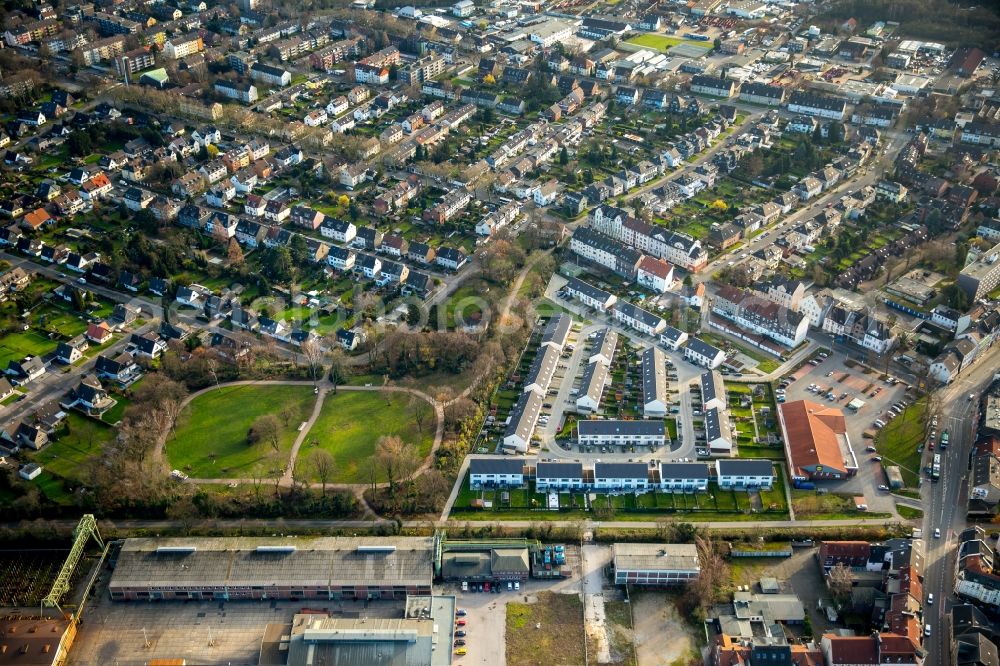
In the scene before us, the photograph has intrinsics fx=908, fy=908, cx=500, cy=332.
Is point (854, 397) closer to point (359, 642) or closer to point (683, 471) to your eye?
point (683, 471)

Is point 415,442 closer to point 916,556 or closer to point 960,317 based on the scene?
point 916,556

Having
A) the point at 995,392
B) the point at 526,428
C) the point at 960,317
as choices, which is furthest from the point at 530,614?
the point at 960,317

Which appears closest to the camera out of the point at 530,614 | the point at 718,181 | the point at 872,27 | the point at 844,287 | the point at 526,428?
the point at 530,614

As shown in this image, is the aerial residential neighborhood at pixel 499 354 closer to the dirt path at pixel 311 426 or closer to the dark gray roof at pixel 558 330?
the dirt path at pixel 311 426

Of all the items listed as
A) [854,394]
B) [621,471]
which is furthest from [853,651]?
[854,394]

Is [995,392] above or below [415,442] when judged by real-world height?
above

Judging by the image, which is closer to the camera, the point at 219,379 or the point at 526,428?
the point at 526,428

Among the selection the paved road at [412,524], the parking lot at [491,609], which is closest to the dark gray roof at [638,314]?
the paved road at [412,524]

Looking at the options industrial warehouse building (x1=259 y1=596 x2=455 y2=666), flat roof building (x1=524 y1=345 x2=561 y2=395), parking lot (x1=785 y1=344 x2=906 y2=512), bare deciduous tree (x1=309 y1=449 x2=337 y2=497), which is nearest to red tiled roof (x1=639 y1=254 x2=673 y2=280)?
flat roof building (x1=524 y1=345 x2=561 y2=395)
